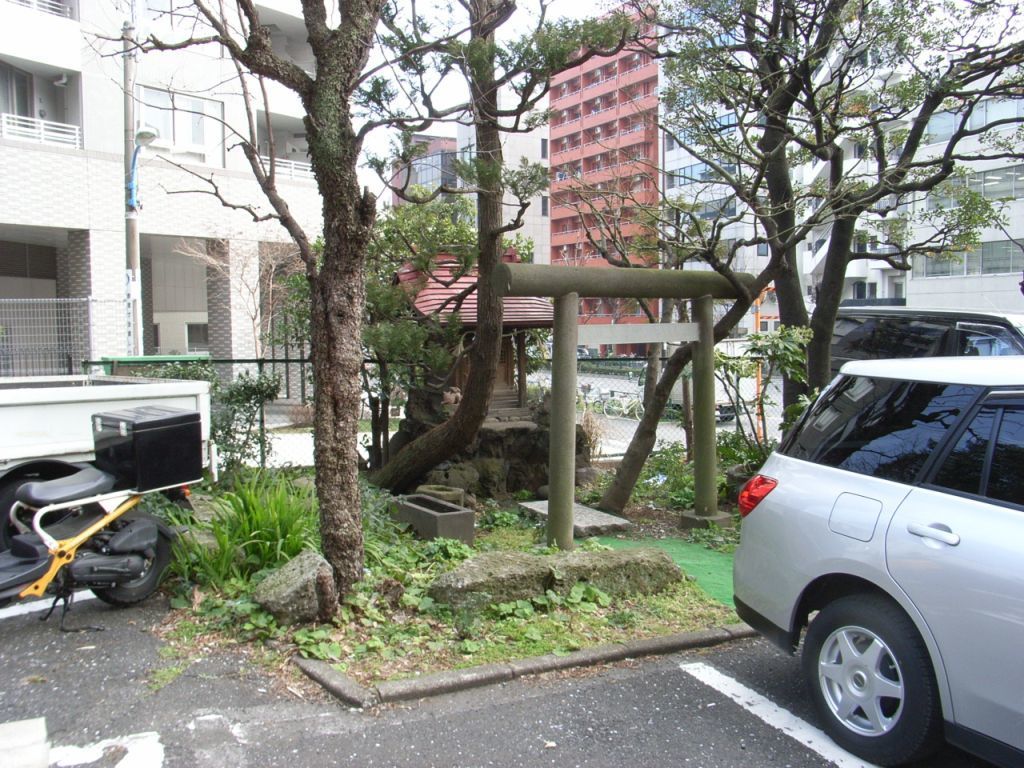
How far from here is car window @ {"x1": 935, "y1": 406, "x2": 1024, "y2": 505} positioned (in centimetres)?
308

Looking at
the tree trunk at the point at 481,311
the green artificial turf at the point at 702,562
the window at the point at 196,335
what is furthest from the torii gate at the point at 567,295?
the window at the point at 196,335

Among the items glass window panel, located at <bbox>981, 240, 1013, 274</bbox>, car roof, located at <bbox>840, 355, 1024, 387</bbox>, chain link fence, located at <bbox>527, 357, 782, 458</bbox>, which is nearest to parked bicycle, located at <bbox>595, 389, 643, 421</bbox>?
chain link fence, located at <bbox>527, 357, 782, 458</bbox>

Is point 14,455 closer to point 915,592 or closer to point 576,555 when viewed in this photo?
point 576,555

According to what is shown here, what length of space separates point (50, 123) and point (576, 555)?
16.8 metres

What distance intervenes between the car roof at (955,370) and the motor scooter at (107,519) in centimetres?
398

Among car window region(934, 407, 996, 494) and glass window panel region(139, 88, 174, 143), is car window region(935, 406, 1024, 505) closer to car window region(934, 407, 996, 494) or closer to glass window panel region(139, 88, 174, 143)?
car window region(934, 407, 996, 494)

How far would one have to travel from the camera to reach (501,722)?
12.0 ft

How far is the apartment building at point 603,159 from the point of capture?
32.9 feet

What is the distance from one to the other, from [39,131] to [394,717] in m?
17.9

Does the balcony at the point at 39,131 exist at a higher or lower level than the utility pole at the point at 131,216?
higher

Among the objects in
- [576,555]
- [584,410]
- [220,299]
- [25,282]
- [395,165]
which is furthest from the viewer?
[220,299]

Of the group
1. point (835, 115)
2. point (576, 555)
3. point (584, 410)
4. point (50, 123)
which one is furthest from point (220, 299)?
point (576, 555)

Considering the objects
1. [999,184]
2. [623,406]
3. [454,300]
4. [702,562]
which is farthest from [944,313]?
[999,184]

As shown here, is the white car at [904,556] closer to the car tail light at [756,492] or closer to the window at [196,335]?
the car tail light at [756,492]
